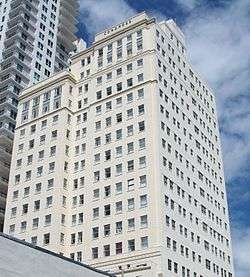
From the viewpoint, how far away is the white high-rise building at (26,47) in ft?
314

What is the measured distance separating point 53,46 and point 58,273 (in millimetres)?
82807

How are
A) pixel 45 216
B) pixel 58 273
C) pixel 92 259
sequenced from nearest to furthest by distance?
1. pixel 58 273
2. pixel 92 259
3. pixel 45 216

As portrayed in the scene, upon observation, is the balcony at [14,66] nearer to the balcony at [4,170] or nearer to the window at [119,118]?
the balcony at [4,170]

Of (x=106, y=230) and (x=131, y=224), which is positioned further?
(x=106, y=230)

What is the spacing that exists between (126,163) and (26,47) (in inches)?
1848

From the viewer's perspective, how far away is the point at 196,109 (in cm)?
8775

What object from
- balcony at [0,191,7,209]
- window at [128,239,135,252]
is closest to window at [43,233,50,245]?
window at [128,239,135,252]

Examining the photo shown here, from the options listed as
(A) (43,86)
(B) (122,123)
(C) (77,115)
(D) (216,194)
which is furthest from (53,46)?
(D) (216,194)

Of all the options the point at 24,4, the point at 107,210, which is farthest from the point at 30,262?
the point at 24,4

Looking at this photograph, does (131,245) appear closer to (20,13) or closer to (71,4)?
(20,13)

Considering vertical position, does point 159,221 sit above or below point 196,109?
below

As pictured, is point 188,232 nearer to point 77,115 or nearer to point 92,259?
point 92,259

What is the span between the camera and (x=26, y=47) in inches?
4200

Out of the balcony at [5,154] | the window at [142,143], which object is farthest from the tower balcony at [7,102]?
the window at [142,143]
